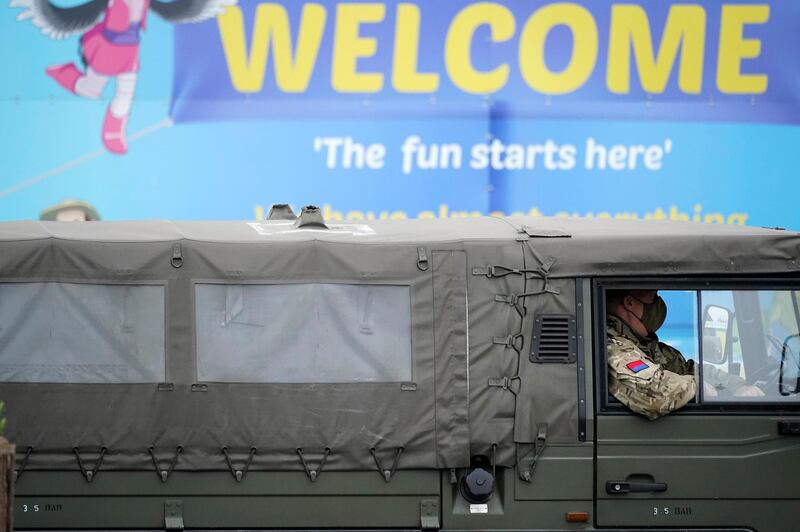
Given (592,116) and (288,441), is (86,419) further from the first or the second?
(592,116)

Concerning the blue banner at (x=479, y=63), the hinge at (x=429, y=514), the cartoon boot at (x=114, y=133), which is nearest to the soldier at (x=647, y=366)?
the hinge at (x=429, y=514)

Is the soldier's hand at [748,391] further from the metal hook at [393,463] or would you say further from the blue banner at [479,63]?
the blue banner at [479,63]

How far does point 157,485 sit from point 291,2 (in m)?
5.01

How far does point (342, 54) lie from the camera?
366 inches

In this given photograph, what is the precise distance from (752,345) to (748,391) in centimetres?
24

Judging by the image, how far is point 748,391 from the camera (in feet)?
18.6

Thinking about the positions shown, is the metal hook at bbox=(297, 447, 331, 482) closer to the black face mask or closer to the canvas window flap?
the canvas window flap

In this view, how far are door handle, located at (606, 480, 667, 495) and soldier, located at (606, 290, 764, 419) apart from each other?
1.08 ft

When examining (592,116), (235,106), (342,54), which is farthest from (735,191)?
(235,106)

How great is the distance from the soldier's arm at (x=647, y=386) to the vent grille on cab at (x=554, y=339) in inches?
9.8

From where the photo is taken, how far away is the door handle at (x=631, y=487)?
18.0 feet

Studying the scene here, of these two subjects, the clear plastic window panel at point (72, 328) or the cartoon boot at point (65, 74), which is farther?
the cartoon boot at point (65, 74)

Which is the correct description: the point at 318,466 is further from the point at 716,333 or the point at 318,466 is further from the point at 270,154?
the point at 270,154

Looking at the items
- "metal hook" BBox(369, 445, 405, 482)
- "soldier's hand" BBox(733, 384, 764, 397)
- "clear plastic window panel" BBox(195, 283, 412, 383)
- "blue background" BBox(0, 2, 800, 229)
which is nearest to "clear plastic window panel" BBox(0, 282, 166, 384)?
"clear plastic window panel" BBox(195, 283, 412, 383)
